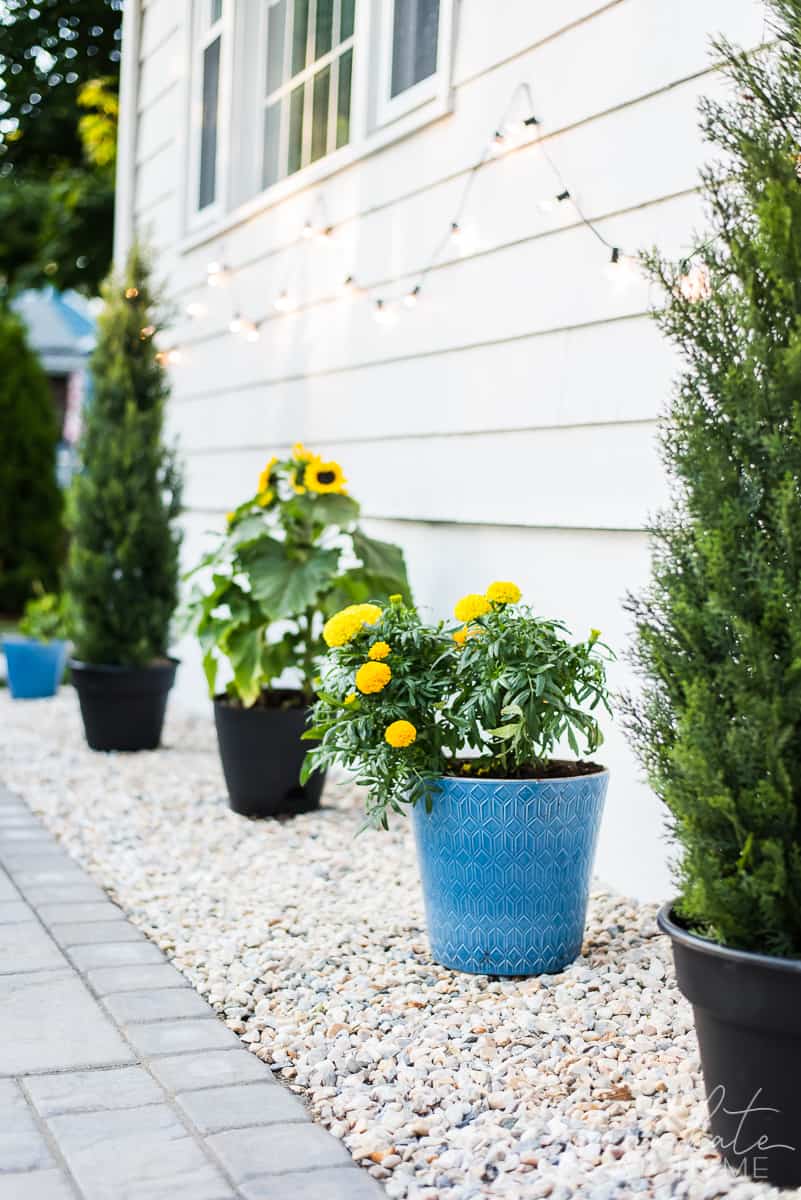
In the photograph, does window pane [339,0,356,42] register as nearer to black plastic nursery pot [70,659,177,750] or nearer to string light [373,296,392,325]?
string light [373,296,392,325]

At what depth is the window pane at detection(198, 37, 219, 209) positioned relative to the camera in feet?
20.5

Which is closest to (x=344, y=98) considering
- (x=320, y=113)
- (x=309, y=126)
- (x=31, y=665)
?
(x=320, y=113)

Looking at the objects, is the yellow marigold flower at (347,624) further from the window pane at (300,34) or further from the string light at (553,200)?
the window pane at (300,34)

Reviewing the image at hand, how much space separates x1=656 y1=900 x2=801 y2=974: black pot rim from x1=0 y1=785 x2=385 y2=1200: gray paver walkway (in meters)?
0.57

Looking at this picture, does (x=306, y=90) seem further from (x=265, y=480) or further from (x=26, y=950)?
(x=26, y=950)

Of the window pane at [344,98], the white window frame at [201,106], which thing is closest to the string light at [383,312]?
the window pane at [344,98]

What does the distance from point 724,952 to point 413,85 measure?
11.7ft

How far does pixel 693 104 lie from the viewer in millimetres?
3061

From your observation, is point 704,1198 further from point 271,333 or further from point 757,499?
point 271,333

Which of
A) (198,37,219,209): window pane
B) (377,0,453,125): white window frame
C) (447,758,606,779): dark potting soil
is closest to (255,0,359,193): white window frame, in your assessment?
(377,0,453,125): white window frame

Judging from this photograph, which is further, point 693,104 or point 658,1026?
point 693,104

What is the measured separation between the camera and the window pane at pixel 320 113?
5.19 metres

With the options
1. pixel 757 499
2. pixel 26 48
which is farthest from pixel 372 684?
pixel 26 48

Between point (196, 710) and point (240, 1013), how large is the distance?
13.4 ft
